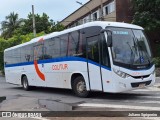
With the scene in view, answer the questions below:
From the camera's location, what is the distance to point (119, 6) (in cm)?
4153

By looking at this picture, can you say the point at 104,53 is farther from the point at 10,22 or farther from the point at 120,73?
the point at 10,22

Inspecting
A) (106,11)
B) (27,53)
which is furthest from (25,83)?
(106,11)

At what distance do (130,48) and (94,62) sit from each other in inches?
60.5

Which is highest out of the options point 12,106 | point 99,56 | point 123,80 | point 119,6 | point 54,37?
point 119,6

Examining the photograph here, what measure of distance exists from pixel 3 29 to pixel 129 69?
63987 millimetres

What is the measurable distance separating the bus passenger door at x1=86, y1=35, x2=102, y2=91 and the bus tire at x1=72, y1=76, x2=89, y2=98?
26.5 inches

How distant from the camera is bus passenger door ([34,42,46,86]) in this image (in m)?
18.6

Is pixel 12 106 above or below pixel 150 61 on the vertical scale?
below

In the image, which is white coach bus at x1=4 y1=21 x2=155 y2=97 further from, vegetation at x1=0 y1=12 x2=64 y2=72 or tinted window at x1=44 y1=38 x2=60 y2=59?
vegetation at x1=0 y1=12 x2=64 y2=72

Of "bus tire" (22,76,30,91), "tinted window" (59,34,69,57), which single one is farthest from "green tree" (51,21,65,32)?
"tinted window" (59,34,69,57)

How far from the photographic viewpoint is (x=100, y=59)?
1348 centimetres

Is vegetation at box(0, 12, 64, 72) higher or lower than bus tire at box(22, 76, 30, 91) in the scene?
higher

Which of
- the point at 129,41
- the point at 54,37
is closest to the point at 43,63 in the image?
the point at 54,37

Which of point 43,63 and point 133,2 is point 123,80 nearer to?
point 43,63
